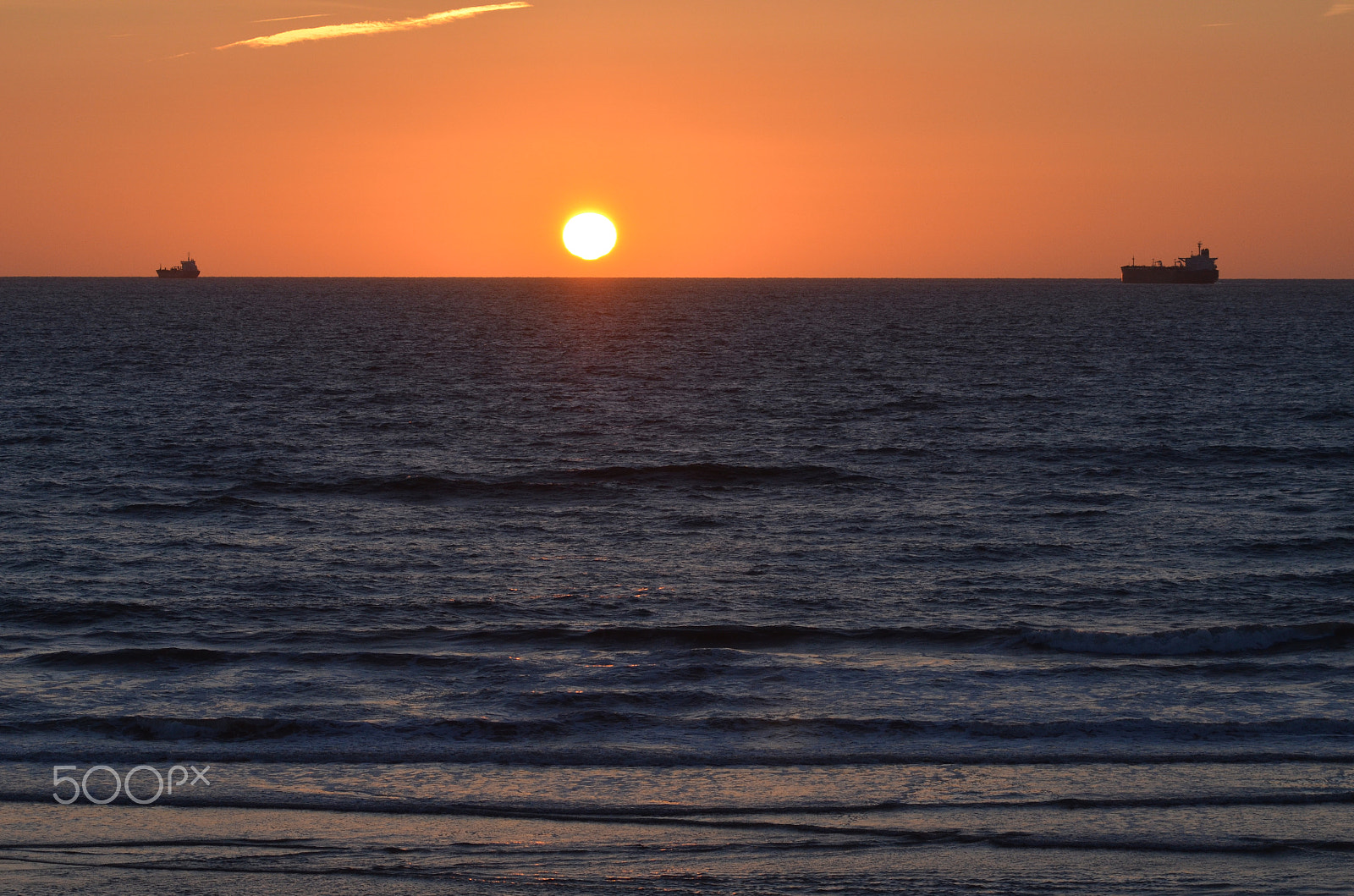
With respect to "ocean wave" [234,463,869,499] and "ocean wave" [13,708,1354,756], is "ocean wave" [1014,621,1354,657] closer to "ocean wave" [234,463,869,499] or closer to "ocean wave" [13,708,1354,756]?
"ocean wave" [13,708,1354,756]

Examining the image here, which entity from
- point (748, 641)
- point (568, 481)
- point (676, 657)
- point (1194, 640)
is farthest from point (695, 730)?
point (568, 481)

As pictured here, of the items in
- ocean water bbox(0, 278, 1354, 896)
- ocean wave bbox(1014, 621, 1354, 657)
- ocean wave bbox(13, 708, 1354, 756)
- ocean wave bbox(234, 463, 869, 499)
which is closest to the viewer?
ocean water bbox(0, 278, 1354, 896)

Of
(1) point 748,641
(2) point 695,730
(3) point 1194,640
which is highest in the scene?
(2) point 695,730

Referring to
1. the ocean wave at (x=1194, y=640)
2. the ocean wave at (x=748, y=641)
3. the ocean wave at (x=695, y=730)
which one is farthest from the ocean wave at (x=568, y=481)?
the ocean wave at (x=695, y=730)

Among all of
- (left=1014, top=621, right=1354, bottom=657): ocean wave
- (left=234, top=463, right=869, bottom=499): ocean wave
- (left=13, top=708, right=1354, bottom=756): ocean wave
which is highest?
(left=234, top=463, right=869, bottom=499): ocean wave

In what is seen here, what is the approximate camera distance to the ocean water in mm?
6961

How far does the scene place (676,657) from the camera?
12.2 metres

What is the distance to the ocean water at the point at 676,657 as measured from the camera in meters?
6.96

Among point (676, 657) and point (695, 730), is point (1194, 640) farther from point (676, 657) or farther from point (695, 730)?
point (695, 730)

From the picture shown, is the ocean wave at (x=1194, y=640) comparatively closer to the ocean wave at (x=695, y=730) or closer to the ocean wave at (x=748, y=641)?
the ocean wave at (x=748, y=641)

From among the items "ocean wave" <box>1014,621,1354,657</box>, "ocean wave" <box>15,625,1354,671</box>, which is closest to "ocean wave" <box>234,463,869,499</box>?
"ocean wave" <box>15,625,1354,671</box>

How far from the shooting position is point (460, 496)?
77.4 ft

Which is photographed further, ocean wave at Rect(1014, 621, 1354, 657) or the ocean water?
ocean wave at Rect(1014, 621, 1354, 657)

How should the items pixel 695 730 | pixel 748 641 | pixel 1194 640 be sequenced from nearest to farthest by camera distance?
pixel 695 730
pixel 1194 640
pixel 748 641
